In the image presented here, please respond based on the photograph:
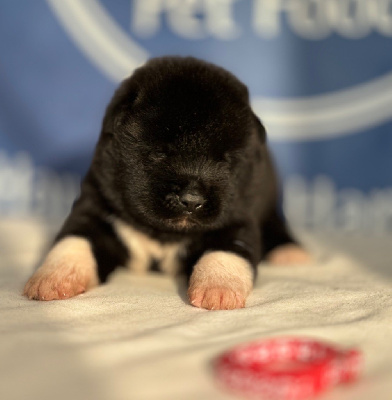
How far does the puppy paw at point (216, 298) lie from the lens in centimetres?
223

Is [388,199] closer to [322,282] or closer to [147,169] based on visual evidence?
[322,282]

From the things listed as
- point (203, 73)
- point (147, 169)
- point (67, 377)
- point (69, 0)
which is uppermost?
point (69, 0)

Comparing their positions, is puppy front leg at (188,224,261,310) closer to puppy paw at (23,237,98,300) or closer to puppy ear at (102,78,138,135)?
puppy paw at (23,237,98,300)

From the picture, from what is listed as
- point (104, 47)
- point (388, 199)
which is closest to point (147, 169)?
point (104, 47)

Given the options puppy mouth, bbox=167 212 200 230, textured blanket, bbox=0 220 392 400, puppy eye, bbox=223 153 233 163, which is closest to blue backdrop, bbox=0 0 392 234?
textured blanket, bbox=0 220 392 400

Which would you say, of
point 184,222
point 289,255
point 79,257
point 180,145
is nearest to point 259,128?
point 180,145

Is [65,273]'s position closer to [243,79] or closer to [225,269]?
[225,269]

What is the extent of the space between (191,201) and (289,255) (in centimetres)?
118

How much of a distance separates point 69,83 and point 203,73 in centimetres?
239

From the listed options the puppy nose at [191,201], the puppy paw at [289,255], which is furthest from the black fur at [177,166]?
the puppy paw at [289,255]

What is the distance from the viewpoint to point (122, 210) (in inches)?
110

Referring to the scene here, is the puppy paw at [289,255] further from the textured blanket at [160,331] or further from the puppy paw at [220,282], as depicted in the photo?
the puppy paw at [220,282]

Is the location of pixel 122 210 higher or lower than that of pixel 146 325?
higher

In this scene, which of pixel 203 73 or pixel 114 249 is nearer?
pixel 203 73
